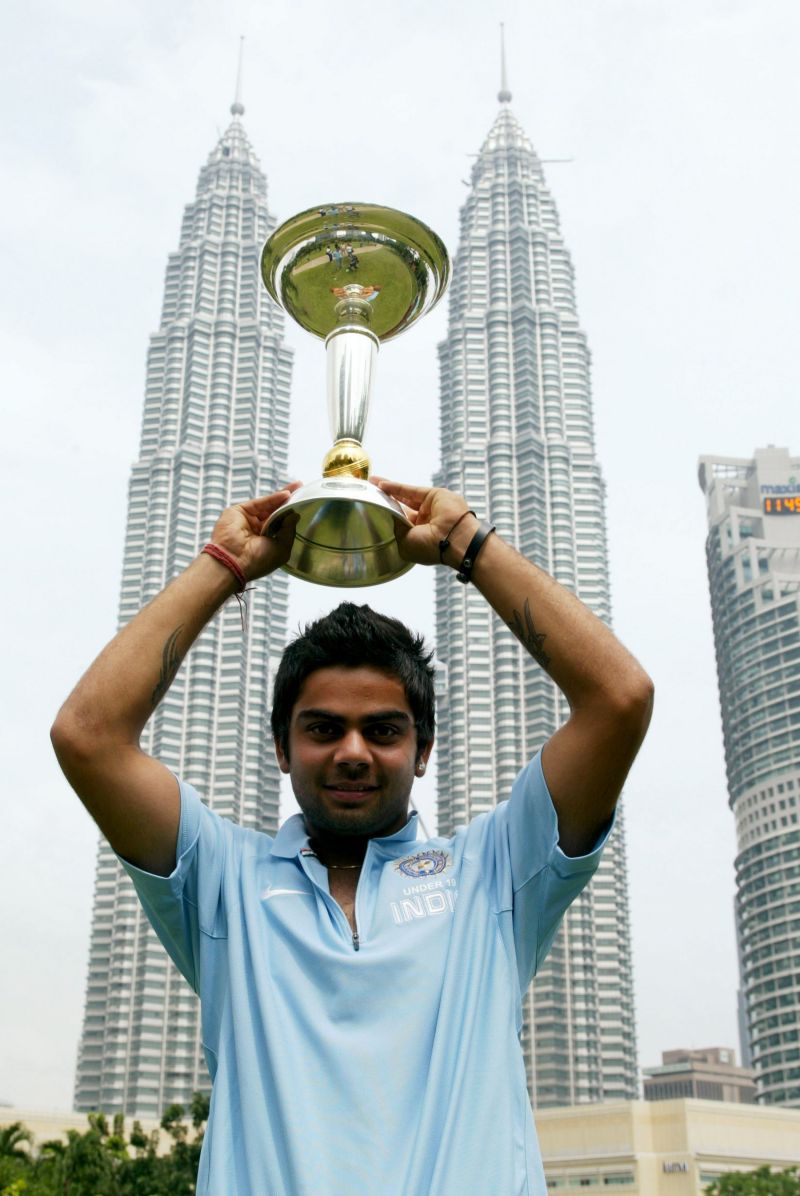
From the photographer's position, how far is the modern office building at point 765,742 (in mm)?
76812

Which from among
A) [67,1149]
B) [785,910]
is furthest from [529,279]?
[67,1149]

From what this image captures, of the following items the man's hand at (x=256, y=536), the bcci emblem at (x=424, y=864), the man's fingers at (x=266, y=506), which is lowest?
the bcci emblem at (x=424, y=864)

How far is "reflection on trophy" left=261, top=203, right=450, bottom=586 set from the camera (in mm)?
2820

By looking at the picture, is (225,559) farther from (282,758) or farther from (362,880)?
(362,880)

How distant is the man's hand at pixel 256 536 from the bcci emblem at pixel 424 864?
0.70m

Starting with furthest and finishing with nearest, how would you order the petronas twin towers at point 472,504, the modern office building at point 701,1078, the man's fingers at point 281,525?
the modern office building at point 701,1078
the petronas twin towers at point 472,504
the man's fingers at point 281,525

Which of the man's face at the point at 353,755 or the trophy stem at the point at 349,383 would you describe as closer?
the man's face at the point at 353,755

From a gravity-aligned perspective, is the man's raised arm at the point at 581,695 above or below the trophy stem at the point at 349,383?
below

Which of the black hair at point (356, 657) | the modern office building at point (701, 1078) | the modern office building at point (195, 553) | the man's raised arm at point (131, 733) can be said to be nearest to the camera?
the man's raised arm at point (131, 733)

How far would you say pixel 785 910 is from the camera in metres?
77.8

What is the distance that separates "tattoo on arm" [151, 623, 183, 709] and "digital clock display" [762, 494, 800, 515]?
95.5m

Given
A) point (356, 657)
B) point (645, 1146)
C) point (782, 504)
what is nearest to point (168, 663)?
point (356, 657)

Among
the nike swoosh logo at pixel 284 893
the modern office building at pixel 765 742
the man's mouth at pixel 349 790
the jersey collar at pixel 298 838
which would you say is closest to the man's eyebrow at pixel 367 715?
the man's mouth at pixel 349 790

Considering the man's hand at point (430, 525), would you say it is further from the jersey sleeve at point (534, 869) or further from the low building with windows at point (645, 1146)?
the low building with windows at point (645, 1146)
